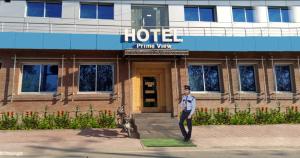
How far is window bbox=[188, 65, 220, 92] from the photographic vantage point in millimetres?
17297

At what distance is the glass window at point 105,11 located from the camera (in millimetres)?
18375

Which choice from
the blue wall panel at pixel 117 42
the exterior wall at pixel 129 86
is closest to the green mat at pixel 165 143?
the exterior wall at pixel 129 86

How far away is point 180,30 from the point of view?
18.1 metres

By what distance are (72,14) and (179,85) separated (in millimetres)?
7650

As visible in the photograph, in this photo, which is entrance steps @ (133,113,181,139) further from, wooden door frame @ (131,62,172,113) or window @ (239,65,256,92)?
window @ (239,65,256,92)

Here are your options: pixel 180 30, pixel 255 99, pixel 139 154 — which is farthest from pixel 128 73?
pixel 139 154

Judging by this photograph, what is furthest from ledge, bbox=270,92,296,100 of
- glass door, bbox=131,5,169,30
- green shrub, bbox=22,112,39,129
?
green shrub, bbox=22,112,39,129

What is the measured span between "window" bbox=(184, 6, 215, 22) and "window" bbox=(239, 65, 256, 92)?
3.80m

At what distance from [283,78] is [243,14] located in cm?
483

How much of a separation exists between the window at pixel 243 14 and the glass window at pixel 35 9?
1203cm

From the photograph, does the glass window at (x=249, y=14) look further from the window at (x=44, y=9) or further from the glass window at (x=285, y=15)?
the window at (x=44, y=9)

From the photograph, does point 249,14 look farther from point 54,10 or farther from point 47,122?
point 47,122

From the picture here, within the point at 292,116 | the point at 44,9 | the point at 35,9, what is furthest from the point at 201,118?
the point at 35,9

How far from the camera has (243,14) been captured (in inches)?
766
